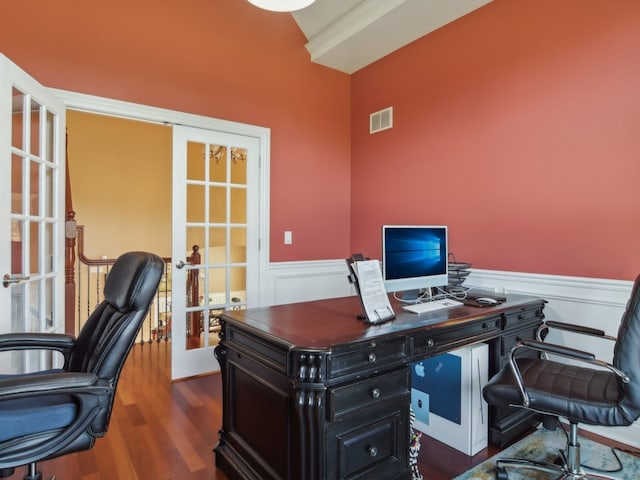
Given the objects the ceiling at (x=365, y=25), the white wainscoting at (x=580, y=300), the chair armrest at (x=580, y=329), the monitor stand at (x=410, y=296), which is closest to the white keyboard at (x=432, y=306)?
the monitor stand at (x=410, y=296)

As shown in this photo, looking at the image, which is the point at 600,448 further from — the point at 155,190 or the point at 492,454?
the point at 155,190

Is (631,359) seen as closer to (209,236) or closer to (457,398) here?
(457,398)

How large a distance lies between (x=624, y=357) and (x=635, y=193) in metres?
1.12

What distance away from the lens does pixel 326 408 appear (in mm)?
1398

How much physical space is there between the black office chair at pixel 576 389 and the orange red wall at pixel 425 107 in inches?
31.9

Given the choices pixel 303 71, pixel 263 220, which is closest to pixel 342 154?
pixel 303 71

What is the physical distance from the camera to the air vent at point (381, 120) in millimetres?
3594

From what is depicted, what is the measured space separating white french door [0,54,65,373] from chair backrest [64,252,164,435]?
547 millimetres

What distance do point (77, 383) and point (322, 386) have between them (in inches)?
33.1

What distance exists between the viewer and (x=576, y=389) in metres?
1.64

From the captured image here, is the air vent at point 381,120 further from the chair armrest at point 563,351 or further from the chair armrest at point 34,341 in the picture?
the chair armrest at point 34,341

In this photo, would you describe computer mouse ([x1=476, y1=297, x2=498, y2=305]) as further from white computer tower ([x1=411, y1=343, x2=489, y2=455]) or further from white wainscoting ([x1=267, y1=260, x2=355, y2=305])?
white wainscoting ([x1=267, y1=260, x2=355, y2=305])

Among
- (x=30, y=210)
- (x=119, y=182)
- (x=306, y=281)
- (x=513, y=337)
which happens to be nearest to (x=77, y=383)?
(x=30, y=210)

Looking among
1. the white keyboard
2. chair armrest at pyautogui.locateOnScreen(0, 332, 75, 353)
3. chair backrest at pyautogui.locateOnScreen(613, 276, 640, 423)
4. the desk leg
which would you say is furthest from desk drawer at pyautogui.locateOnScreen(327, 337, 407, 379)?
chair armrest at pyautogui.locateOnScreen(0, 332, 75, 353)
